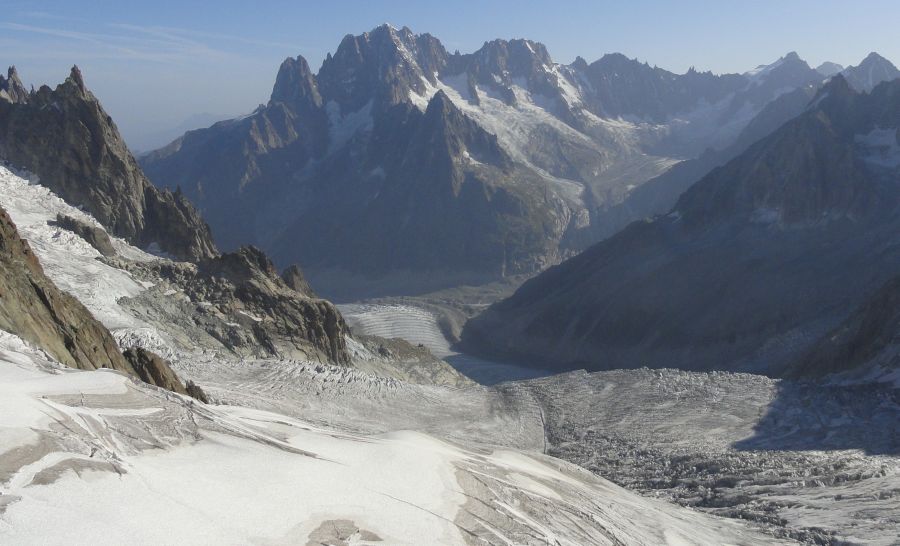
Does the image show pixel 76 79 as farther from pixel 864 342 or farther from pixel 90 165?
pixel 864 342

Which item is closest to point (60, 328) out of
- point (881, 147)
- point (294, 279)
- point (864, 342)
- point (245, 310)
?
point (245, 310)

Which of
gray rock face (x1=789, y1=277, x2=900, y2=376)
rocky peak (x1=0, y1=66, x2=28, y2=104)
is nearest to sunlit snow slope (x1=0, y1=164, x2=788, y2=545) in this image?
gray rock face (x1=789, y1=277, x2=900, y2=376)

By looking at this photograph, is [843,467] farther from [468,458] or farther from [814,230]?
[814,230]

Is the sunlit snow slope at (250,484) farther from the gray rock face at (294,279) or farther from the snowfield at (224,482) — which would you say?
the gray rock face at (294,279)

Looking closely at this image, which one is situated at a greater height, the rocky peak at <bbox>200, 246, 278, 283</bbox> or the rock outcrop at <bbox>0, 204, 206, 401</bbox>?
the rocky peak at <bbox>200, 246, 278, 283</bbox>

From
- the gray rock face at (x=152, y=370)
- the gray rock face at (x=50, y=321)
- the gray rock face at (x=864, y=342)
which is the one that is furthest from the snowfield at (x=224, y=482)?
the gray rock face at (x=864, y=342)

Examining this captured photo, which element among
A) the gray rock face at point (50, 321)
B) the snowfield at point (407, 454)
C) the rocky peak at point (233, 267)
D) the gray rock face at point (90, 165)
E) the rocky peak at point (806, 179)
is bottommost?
the snowfield at point (407, 454)

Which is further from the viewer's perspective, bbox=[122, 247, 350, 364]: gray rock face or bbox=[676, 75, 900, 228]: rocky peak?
bbox=[676, 75, 900, 228]: rocky peak

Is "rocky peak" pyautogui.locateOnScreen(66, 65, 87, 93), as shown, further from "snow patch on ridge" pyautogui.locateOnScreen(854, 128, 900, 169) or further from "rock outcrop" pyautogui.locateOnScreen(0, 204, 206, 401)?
"snow patch on ridge" pyautogui.locateOnScreen(854, 128, 900, 169)
